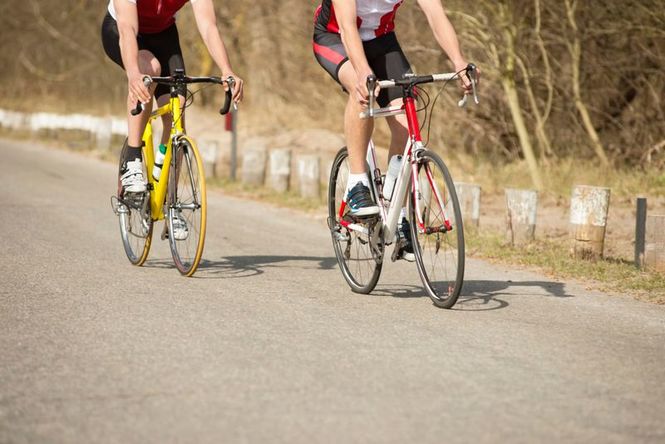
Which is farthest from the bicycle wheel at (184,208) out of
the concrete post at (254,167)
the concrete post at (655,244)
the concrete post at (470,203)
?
the concrete post at (254,167)

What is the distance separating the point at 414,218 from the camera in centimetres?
621

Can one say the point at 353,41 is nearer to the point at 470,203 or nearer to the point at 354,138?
the point at 354,138

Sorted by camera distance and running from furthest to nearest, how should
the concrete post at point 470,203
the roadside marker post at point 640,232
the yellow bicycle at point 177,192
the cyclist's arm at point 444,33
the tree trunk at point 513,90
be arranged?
1. the tree trunk at point 513,90
2. the concrete post at point 470,203
3. the roadside marker post at point 640,232
4. the yellow bicycle at point 177,192
5. the cyclist's arm at point 444,33

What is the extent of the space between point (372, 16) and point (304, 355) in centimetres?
230

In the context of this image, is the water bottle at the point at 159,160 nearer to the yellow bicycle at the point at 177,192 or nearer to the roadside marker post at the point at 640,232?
the yellow bicycle at the point at 177,192

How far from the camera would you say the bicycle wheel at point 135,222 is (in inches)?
297

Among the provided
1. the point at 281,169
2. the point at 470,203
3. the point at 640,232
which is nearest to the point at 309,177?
the point at 281,169

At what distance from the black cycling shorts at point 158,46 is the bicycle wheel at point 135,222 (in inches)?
23.8

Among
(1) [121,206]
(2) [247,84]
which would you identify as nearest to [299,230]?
(1) [121,206]

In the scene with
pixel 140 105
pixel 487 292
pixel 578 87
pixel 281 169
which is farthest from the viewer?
pixel 281 169

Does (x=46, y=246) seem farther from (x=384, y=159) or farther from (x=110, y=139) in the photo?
(x=110, y=139)

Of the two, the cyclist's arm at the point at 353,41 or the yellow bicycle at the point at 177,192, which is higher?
the cyclist's arm at the point at 353,41

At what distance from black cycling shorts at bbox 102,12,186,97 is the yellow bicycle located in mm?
182

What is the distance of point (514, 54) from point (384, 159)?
286 cm
